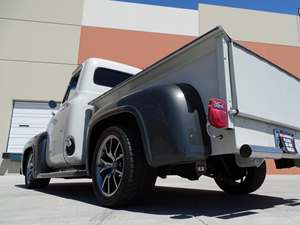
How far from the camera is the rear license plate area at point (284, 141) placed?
10.2ft

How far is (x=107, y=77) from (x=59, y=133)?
1.20 meters

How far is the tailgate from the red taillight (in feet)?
0.45

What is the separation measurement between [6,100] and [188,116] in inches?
470

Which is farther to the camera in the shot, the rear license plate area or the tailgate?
the rear license plate area

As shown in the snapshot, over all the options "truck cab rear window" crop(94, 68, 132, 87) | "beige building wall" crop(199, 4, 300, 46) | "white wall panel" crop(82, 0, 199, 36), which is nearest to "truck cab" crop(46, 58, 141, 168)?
"truck cab rear window" crop(94, 68, 132, 87)

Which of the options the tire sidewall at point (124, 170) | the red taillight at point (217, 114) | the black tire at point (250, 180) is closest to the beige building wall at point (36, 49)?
the black tire at point (250, 180)

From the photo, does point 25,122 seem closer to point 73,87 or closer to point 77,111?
point 73,87

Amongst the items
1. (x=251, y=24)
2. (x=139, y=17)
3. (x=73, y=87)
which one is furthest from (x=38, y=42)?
(x=251, y=24)

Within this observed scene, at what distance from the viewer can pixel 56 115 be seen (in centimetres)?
538

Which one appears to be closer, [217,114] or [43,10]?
[217,114]

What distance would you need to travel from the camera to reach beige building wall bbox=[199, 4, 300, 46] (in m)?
15.6

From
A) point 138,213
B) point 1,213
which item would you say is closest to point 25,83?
point 1,213

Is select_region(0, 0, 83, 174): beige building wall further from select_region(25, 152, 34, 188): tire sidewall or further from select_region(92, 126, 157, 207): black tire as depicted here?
select_region(92, 126, 157, 207): black tire

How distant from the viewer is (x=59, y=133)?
4906mm
